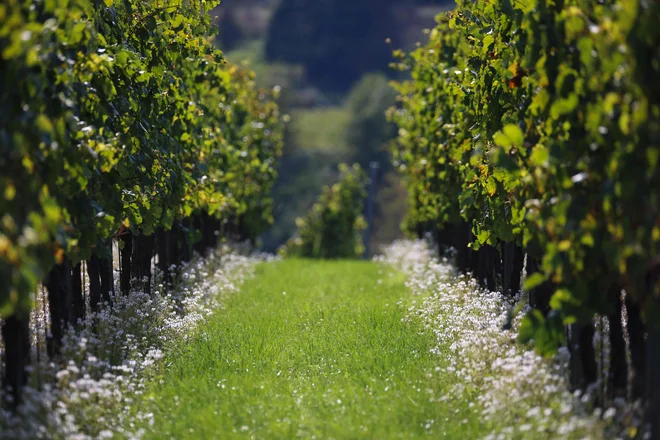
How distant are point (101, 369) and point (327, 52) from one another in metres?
157

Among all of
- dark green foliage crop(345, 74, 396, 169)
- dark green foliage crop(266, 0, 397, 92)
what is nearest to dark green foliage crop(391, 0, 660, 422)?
dark green foliage crop(345, 74, 396, 169)

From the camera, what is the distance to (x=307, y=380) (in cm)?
939

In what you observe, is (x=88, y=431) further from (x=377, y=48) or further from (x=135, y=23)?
(x=377, y=48)

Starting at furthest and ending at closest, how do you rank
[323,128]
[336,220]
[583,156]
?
[323,128]
[336,220]
[583,156]

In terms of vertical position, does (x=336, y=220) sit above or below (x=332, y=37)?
below

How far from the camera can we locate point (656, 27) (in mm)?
5930

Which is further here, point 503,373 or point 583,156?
point 503,373

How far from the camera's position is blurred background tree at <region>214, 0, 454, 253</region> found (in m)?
112

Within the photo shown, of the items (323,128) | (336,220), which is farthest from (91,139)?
(323,128)

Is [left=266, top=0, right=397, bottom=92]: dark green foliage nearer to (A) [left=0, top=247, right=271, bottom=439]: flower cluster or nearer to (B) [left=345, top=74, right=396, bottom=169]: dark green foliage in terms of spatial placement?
(B) [left=345, top=74, right=396, bottom=169]: dark green foliage

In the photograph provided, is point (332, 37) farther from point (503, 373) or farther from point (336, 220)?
point (503, 373)

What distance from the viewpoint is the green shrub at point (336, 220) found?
1487 inches

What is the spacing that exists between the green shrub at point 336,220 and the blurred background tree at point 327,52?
66.7 meters

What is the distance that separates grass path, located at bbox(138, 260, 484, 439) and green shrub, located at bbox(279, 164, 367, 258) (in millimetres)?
Result: 23462
